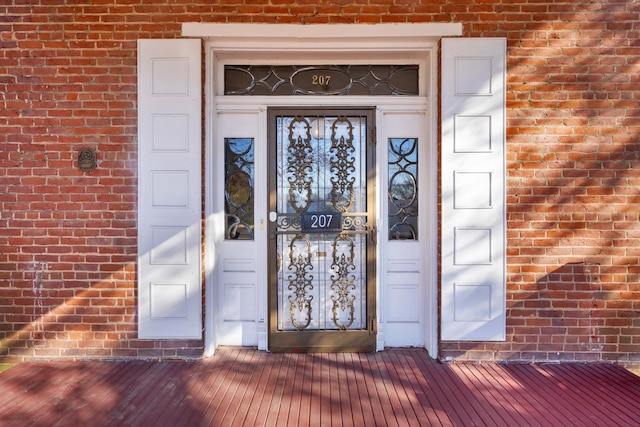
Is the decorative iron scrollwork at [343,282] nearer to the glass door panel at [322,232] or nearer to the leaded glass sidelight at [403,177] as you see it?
the glass door panel at [322,232]

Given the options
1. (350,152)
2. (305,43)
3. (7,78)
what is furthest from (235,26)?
(7,78)

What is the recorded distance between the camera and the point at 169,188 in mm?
3174

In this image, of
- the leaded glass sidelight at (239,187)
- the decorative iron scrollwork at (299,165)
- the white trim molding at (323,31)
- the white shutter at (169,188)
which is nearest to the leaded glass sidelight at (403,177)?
the decorative iron scrollwork at (299,165)

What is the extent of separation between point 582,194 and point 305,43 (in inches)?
103

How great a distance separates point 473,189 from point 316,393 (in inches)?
79.3

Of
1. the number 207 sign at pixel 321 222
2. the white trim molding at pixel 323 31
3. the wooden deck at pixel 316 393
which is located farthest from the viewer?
the number 207 sign at pixel 321 222

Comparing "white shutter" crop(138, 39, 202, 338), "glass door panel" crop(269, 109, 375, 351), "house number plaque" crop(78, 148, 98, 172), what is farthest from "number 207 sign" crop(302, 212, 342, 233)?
"house number plaque" crop(78, 148, 98, 172)

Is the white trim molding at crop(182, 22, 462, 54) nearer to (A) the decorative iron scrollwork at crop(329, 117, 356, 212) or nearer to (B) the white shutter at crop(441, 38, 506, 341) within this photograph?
(B) the white shutter at crop(441, 38, 506, 341)

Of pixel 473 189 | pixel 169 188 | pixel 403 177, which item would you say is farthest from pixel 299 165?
pixel 473 189

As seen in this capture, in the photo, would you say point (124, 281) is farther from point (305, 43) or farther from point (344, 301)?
point (305, 43)

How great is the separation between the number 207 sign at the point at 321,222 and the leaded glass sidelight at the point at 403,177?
1.68 ft

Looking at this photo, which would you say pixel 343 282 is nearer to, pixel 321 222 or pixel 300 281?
pixel 300 281

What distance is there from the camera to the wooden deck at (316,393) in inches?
94.6

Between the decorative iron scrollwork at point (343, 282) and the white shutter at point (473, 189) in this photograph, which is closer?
the white shutter at point (473, 189)
